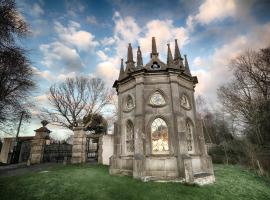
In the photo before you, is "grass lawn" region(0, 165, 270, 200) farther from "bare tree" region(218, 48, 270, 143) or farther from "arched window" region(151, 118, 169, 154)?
"bare tree" region(218, 48, 270, 143)

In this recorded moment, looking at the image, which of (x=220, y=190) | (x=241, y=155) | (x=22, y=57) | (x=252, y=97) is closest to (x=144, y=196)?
(x=220, y=190)

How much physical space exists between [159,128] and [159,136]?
51cm

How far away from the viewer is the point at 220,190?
28.5 ft

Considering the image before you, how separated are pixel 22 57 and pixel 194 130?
1129cm

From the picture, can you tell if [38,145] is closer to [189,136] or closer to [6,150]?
[6,150]

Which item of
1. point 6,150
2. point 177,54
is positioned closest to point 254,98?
point 177,54

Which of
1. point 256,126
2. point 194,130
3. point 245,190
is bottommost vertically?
point 245,190

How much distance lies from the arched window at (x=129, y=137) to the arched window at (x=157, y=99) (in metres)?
2.33

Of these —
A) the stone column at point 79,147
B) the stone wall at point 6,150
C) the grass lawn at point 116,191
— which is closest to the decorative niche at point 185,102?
the grass lawn at point 116,191

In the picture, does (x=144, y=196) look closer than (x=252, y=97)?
Yes

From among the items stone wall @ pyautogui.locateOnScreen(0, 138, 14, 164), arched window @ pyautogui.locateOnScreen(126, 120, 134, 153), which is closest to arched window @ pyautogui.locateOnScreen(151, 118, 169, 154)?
arched window @ pyautogui.locateOnScreen(126, 120, 134, 153)

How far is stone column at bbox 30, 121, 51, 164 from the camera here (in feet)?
56.1

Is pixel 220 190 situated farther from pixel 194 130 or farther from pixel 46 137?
pixel 46 137

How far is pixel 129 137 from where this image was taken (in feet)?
38.9
